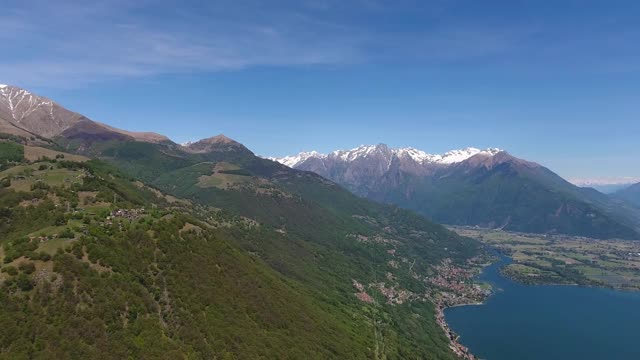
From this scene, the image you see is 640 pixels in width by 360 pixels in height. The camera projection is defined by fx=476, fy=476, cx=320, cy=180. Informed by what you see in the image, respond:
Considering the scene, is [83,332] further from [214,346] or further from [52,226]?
[52,226]

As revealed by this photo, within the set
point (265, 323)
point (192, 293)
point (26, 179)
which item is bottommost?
point (265, 323)

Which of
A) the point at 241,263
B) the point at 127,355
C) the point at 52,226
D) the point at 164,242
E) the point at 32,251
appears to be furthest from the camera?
the point at 241,263

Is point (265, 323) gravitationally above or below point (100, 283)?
below

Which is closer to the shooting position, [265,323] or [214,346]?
[214,346]

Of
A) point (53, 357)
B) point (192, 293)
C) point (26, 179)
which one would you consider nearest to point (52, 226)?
point (192, 293)

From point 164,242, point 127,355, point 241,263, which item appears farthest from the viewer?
point 241,263

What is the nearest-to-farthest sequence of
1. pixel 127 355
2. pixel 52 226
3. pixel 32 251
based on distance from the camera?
pixel 127 355
pixel 32 251
pixel 52 226

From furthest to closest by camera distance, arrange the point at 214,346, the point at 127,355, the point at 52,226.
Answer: the point at 52,226 → the point at 214,346 → the point at 127,355

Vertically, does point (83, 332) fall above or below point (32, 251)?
below

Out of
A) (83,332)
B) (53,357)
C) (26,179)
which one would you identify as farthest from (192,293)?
(26,179)
